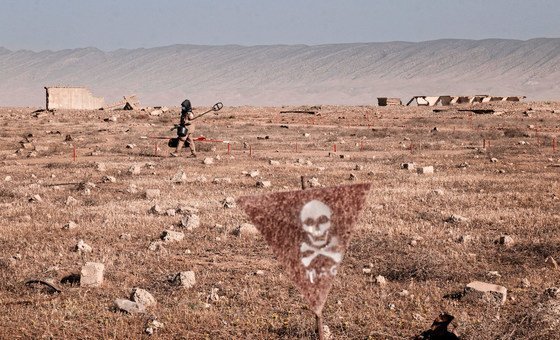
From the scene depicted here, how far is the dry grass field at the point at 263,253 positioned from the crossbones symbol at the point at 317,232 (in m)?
1.81

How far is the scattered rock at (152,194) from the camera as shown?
43.2ft

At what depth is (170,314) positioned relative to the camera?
6.61m


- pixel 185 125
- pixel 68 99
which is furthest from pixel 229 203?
A: pixel 68 99

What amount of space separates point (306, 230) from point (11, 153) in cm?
2184

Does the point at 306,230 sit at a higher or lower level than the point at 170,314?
higher

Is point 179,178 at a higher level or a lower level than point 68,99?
lower

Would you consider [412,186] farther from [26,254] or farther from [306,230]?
[306,230]

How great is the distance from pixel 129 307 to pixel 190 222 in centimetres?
363

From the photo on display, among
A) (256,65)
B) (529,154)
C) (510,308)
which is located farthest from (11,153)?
(256,65)

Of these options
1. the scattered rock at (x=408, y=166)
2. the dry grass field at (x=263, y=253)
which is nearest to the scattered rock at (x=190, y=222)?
the dry grass field at (x=263, y=253)

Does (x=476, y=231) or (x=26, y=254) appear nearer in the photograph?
(x=26, y=254)

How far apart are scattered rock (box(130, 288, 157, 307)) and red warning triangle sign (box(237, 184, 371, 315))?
2799mm

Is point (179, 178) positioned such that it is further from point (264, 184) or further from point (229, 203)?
point (229, 203)

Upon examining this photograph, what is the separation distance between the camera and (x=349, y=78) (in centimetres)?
16775
